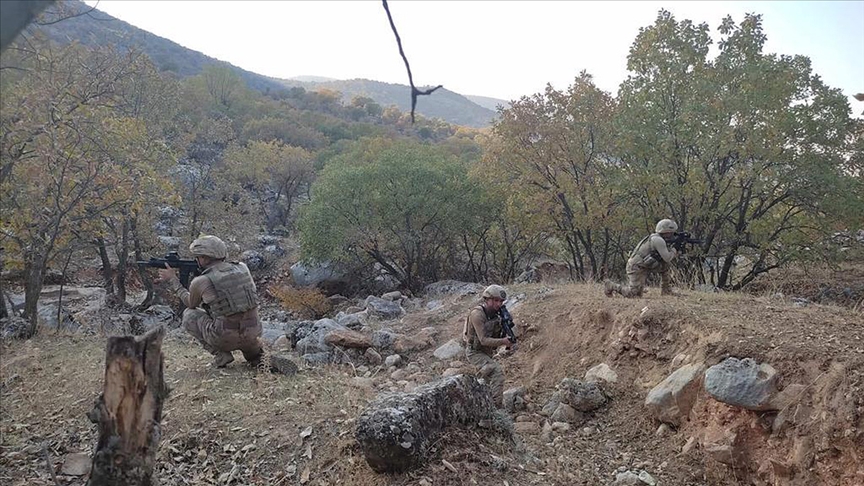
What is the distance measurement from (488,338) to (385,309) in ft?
22.9

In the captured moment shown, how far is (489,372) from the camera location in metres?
5.75

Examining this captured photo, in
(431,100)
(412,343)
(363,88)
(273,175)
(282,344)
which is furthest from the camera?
(363,88)

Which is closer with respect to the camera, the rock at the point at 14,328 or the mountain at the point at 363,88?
the rock at the point at 14,328

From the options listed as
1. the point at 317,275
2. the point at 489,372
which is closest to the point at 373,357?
the point at 489,372

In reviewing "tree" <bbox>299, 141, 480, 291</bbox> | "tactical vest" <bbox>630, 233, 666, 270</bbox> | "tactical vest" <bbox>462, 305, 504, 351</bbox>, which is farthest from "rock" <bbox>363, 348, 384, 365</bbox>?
"tree" <bbox>299, 141, 480, 291</bbox>

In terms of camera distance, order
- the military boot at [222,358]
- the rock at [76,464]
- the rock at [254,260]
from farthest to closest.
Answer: the rock at [254,260] → the military boot at [222,358] → the rock at [76,464]

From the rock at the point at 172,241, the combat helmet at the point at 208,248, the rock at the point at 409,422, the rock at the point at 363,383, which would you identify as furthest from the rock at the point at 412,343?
the rock at the point at 172,241

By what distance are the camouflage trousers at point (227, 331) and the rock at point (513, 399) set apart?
268 centimetres

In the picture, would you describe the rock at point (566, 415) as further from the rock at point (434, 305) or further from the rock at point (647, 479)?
the rock at point (434, 305)

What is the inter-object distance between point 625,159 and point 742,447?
31.2 ft

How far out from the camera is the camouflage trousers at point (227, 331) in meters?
5.40

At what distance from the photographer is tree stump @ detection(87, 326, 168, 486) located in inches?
93.6

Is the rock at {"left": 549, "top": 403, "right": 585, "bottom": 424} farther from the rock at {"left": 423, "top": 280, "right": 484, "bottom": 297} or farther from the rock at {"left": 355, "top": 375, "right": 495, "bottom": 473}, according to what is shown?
the rock at {"left": 423, "top": 280, "right": 484, "bottom": 297}

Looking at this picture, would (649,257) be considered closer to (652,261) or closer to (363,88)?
(652,261)
